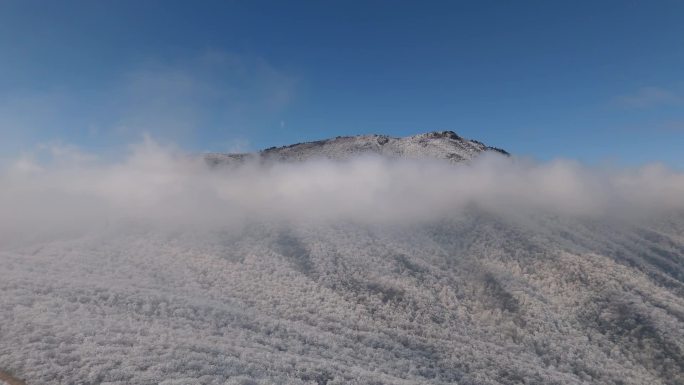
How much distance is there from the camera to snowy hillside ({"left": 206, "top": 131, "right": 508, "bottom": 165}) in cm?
13185

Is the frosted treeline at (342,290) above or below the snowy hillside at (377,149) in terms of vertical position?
below

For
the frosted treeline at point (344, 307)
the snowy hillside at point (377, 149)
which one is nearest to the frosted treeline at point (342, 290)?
the frosted treeline at point (344, 307)

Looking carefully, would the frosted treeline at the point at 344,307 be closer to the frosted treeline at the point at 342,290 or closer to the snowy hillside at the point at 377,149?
the frosted treeline at the point at 342,290

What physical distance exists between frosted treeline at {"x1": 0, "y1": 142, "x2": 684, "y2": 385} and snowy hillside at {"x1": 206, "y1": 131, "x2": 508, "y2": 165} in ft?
117

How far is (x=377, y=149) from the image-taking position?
13962 cm

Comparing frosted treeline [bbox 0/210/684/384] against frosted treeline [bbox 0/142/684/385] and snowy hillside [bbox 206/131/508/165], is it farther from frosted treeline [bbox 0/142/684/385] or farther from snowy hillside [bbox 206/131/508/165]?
snowy hillside [bbox 206/131/508/165]

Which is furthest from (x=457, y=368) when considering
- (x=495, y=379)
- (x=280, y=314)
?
(x=280, y=314)

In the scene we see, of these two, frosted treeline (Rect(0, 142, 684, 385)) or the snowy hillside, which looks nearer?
frosted treeline (Rect(0, 142, 684, 385))

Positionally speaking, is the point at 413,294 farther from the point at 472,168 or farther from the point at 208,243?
the point at 472,168

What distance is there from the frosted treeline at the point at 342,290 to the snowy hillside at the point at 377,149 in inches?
1406

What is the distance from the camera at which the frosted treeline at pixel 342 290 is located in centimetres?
3294

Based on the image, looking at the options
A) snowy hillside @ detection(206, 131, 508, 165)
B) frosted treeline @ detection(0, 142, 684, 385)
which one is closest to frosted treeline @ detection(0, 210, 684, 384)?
frosted treeline @ detection(0, 142, 684, 385)

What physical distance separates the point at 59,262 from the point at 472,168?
95.4 m

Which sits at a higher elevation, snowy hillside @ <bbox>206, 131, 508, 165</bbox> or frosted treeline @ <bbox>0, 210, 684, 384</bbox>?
snowy hillside @ <bbox>206, 131, 508, 165</bbox>
